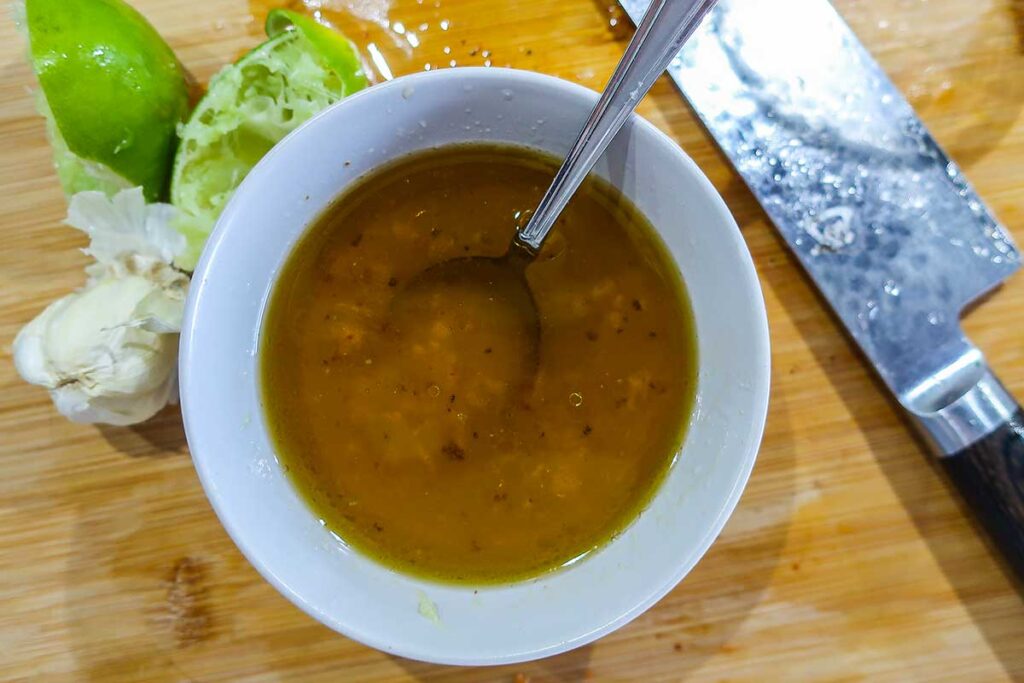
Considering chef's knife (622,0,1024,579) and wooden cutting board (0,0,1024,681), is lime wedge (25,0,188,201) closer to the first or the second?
wooden cutting board (0,0,1024,681)

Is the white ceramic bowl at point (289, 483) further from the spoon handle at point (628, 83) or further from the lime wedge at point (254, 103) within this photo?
the lime wedge at point (254, 103)

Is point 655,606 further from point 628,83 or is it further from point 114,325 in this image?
point 114,325

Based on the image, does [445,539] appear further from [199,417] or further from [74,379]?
[74,379]

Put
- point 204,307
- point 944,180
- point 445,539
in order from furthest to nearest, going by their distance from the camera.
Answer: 1. point 944,180
2. point 445,539
3. point 204,307

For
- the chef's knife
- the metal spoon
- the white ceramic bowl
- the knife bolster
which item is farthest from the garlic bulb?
A: the knife bolster

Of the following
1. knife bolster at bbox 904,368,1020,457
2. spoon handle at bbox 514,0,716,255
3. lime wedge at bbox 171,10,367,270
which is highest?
spoon handle at bbox 514,0,716,255

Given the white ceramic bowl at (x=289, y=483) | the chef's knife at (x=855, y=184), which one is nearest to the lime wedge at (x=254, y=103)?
the white ceramic bowl at (x=289, y=483)

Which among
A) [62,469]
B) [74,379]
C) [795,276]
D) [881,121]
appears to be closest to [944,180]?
[881,121]
